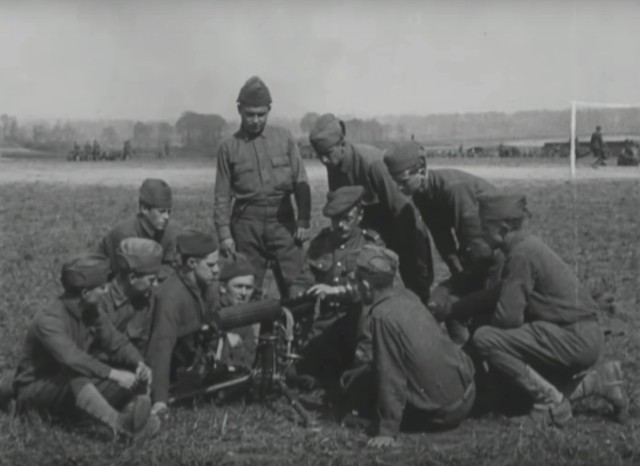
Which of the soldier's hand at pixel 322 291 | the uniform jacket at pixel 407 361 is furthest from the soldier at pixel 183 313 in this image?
the uniform jacket at pixel 407 361

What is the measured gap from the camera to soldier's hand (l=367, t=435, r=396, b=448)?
545cm

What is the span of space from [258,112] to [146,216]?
1315mm

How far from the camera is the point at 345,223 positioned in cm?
691

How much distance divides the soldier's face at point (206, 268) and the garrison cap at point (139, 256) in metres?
0.29

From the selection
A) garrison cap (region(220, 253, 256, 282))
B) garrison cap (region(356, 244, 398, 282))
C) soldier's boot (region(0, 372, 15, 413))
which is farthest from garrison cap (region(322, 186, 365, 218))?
soldier's boot (region(0, 372, 15, 413))

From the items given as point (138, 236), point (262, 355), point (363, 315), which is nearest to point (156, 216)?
point (138, 236)

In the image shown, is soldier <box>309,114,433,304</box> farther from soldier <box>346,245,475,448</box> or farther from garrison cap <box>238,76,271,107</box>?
soldier <box>346,245,475,448</box>

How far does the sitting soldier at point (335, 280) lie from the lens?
685 cm

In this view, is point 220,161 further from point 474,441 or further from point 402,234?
point 474,441

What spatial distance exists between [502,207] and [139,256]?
2.28 m

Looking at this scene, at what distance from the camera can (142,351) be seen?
20.1 ft

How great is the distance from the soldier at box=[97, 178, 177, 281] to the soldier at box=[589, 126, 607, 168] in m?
24.2

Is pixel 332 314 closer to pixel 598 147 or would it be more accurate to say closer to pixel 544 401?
pixel 544 401

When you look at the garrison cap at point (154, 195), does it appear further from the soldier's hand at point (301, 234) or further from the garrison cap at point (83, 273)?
the garrison cap at point (83, 273)
